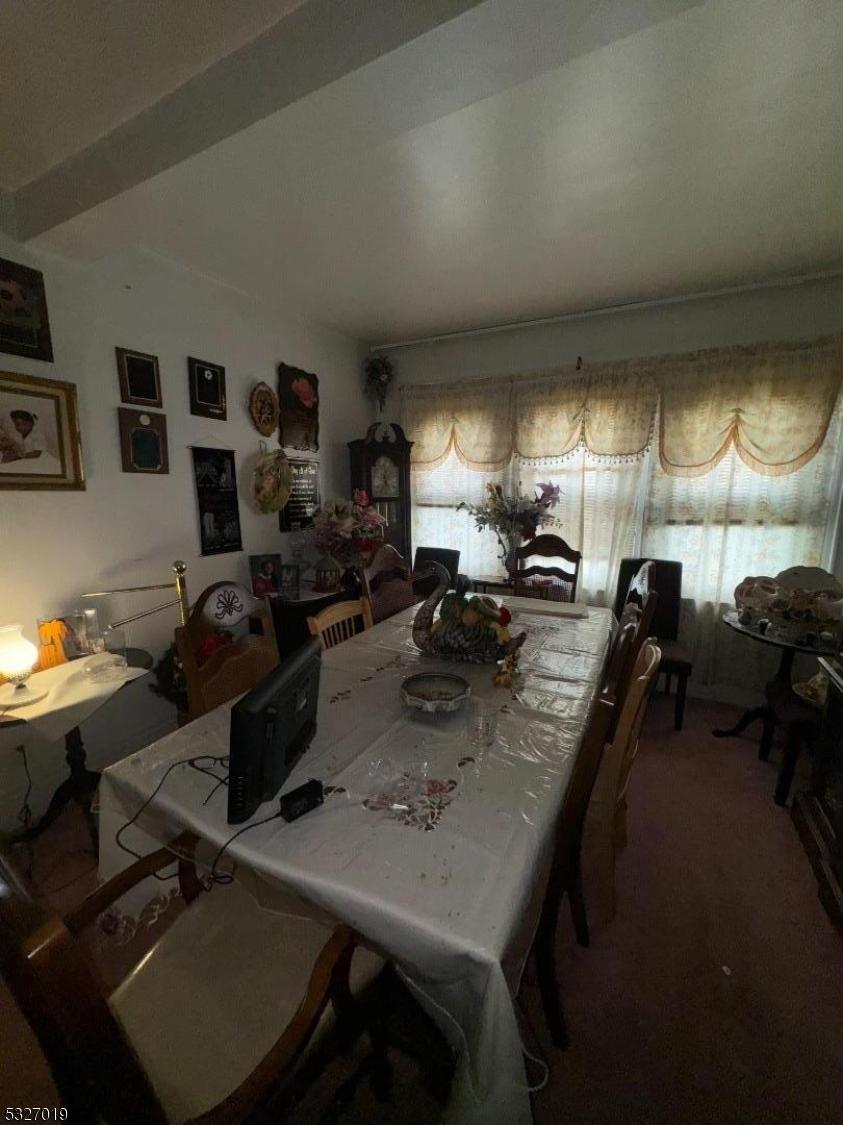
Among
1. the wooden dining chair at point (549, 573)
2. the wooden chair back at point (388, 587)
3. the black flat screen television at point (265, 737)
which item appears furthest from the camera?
the wooden dining chair at point (549, 573)

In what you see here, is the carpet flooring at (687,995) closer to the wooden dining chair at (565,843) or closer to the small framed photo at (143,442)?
the wooden dining chair at (565,843)

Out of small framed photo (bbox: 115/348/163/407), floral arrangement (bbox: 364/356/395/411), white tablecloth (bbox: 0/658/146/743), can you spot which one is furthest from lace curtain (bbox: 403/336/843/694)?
white tablecloth (bbox: 0/658/146/743)

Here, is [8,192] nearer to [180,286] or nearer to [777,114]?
[180,286]

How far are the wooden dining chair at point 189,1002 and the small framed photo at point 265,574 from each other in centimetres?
180

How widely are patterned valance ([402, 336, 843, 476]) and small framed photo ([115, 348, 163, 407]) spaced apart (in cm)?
183

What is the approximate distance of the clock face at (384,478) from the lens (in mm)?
3324

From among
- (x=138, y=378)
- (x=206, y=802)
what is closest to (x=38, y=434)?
(x=138, y=378)

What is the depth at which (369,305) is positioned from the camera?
2758 mm

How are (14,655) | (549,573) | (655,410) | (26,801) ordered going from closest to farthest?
(14,655), (26,801), (549,573), (655,410)

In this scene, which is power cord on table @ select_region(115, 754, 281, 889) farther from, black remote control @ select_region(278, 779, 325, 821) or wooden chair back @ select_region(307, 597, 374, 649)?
wooden chair back @ select_region(307, 597, 374, 649)

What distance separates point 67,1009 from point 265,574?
2.38 metres

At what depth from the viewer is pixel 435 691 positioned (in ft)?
4.45

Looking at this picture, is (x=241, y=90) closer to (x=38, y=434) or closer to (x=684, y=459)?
(x=38, y=434)

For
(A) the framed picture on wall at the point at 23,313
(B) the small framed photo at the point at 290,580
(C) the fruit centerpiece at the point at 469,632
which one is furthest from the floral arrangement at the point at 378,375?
(C) the fruit centerpiece at the point at 469,632
